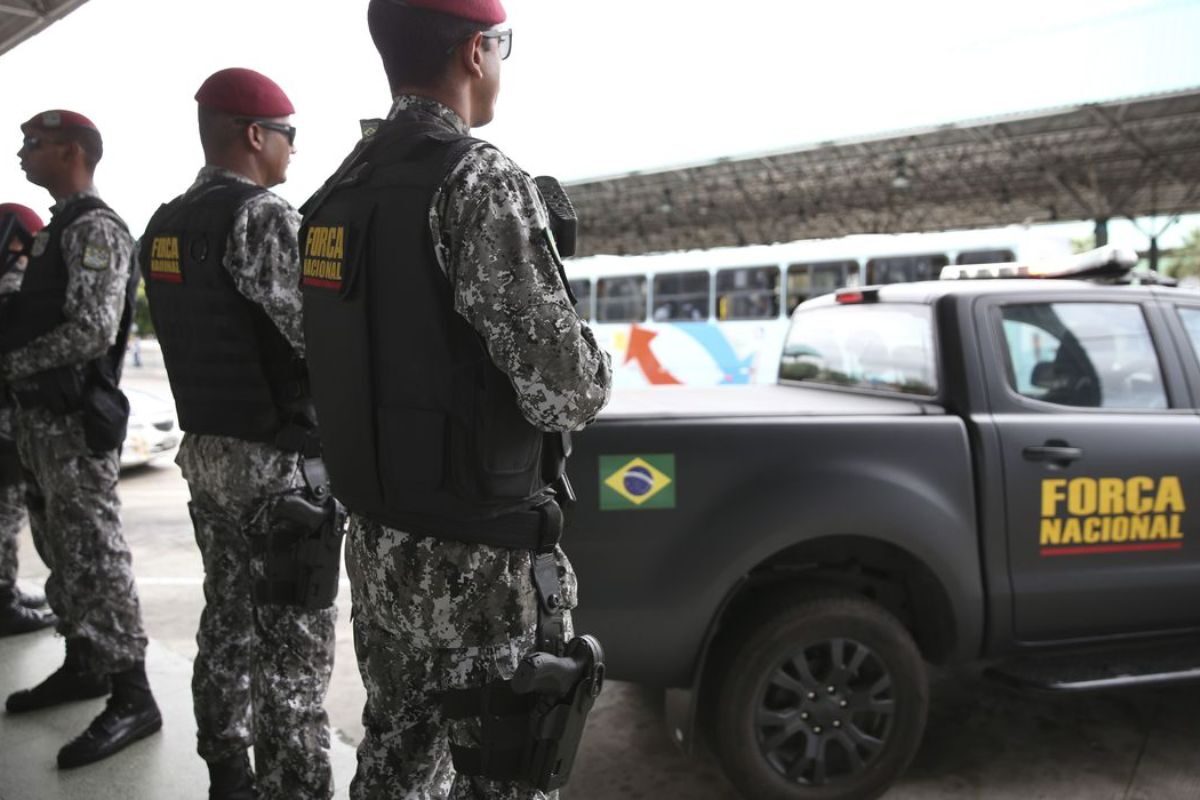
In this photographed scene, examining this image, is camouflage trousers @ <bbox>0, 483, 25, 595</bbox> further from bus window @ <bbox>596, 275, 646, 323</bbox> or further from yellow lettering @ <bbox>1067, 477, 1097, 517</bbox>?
bus window @ <bbox>596, 275, 646, 323</bbox>

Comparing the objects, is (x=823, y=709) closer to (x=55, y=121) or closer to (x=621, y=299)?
(x=55, y=121)

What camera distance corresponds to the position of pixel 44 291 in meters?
2.96

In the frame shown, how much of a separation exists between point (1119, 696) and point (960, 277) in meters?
1.82

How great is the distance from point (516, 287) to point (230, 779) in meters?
1.84

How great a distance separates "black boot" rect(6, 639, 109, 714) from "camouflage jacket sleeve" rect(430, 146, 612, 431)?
260 centimetres

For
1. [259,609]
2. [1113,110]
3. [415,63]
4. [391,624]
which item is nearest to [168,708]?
[259,609]

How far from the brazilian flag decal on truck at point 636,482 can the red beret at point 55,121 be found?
2.16 m

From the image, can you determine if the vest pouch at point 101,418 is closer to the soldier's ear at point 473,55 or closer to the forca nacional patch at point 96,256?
the forca nacional patch at point 96,256

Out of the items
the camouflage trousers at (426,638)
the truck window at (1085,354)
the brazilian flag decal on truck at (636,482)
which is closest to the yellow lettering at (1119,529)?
the truck window at (1085,354)

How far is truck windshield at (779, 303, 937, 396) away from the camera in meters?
3.23

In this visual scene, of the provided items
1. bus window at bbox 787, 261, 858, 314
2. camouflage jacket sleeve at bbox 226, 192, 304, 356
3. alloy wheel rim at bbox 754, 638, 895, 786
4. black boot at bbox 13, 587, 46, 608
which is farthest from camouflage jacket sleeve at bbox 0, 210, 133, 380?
bus window at bbox 787, 261, 858, 314

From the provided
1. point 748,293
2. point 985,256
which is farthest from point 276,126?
→ point 748,293

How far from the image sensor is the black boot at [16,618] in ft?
13.3

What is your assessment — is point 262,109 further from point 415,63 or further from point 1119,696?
point 1119,696
